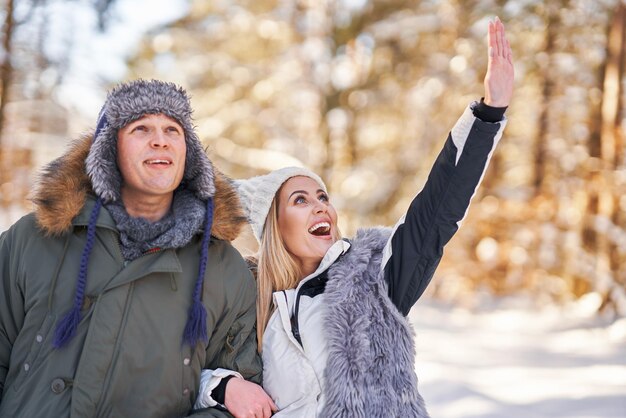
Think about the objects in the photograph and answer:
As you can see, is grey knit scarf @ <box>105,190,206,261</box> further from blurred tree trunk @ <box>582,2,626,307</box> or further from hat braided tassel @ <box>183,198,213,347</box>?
blurred tree trunk @ <box>582,2,626,307</box>

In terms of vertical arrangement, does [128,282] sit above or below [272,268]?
below

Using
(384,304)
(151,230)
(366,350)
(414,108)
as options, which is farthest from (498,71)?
(414,108)

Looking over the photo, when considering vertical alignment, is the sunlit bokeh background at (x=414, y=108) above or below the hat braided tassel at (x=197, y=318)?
above

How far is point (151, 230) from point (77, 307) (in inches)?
16.5

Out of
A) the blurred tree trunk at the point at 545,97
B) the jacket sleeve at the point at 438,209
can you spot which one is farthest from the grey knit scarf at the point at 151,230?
the blurred tree trunk at the point at 545,97

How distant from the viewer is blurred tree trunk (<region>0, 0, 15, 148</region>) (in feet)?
25.3

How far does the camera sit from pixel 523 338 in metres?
8.95

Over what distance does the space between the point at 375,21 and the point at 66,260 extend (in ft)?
30.6

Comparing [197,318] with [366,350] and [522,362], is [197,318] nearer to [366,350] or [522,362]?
[366,350]

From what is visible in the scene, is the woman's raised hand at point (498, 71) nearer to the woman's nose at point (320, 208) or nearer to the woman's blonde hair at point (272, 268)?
the woman's nose at point (320, 208)

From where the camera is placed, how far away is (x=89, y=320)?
250 centimetres

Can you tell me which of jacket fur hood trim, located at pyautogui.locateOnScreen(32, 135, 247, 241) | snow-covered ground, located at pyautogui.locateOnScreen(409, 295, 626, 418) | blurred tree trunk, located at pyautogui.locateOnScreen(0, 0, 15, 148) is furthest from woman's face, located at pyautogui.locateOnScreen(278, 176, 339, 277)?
blurred tree trunk, located at pyautogui.locateOnScreen(0, 0, 15, 148)

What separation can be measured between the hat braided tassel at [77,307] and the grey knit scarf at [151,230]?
0.12m

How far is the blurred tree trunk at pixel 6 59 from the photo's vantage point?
773 cm
